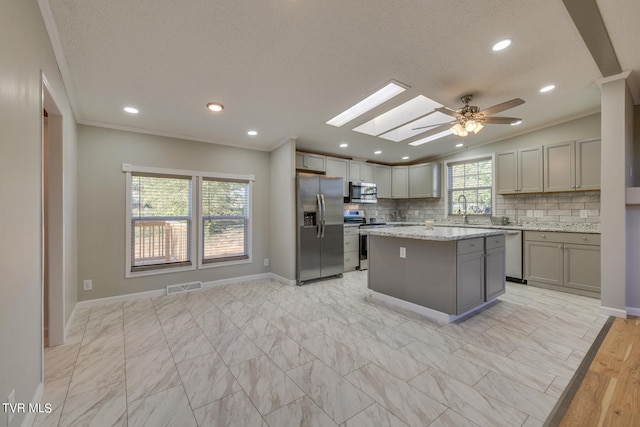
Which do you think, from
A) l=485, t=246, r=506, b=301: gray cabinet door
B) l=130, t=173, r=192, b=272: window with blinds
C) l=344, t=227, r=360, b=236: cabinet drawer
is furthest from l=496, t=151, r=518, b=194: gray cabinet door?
l=130, t=173, r=192, b=272: window with blinds

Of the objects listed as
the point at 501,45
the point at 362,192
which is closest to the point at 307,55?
the point at 501,45

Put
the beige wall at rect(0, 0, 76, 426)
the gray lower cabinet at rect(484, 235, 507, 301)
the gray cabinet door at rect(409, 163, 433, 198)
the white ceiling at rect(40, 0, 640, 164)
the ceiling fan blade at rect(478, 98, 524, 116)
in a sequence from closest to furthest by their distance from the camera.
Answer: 1. the beige wall at rect(0, 0, 76, 426)
2. the white ceiling at rect(40, 0, 640, 164)
3. the ceiling fan blade at rect(478, 98, 524, 116)
4. the gray lower cabinet at rect(484, 235, 507, 301)
5. the gray cabinet door at rect(409, 163, 433, 198)

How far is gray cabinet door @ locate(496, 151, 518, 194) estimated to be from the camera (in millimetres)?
4695

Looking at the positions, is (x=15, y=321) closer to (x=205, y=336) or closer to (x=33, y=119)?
(x=33, y=119)

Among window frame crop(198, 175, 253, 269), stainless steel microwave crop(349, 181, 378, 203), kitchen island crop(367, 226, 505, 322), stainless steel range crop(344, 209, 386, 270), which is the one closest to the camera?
kitchen island crop(367, 226, 505, 322)

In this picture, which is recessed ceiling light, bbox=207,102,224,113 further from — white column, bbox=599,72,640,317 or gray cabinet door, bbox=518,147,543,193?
gray cabinet door, bbox=518,147,543,193

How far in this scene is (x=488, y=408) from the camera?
1595mm

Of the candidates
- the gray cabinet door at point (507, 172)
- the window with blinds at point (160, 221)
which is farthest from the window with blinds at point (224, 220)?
the gray cabinet door at point (507, 172)

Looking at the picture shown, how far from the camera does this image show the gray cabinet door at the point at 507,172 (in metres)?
4.70

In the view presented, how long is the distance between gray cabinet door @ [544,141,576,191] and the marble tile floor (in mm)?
1817

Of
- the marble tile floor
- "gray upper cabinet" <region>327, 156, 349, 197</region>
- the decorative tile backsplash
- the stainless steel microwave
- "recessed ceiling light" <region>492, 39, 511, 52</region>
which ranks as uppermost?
"recessed ceiling light" <region>492, 39, 511, 52</region>

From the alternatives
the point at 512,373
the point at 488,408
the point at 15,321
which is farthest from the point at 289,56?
the point at 512,373

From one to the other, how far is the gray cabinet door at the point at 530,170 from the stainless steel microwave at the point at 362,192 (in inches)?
108

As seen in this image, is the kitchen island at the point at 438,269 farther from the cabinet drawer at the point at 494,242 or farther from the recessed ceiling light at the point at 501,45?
the recessed ceiling light at the point at 501,45
